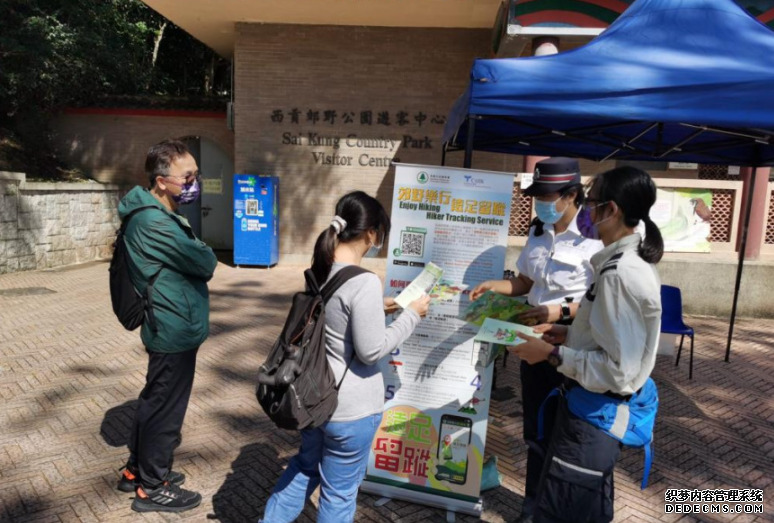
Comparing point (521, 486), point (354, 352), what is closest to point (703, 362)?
point (521, 486)

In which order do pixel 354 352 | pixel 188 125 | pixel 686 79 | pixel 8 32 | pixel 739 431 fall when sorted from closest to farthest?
pixel 354 352 < pixel 686 79 < pixel 739 431 < pixel 8 32 < pixel 188 125

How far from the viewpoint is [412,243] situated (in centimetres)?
308

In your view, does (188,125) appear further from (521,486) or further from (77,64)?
(521,486)

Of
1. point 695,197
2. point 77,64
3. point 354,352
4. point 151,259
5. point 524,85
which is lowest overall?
point 354,352

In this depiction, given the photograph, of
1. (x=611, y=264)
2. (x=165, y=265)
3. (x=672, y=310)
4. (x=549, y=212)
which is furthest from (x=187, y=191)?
(x=672, y=310)

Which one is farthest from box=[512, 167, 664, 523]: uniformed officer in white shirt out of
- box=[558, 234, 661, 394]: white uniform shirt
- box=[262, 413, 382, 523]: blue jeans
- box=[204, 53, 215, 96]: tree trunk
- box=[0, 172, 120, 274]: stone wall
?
box=[204, 53, 215, 96]: tree trunk

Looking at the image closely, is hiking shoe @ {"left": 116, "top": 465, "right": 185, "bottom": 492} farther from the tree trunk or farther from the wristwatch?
the tree trunk

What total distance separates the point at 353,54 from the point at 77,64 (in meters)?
6.42

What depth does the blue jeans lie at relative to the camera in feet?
7.14

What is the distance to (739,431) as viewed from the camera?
4395mm

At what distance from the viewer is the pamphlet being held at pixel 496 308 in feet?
9.25

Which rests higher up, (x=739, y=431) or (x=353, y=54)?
(x=353, y=54)

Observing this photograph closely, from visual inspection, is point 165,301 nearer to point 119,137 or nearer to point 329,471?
point 329,471

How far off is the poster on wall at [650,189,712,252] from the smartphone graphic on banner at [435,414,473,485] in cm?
618
